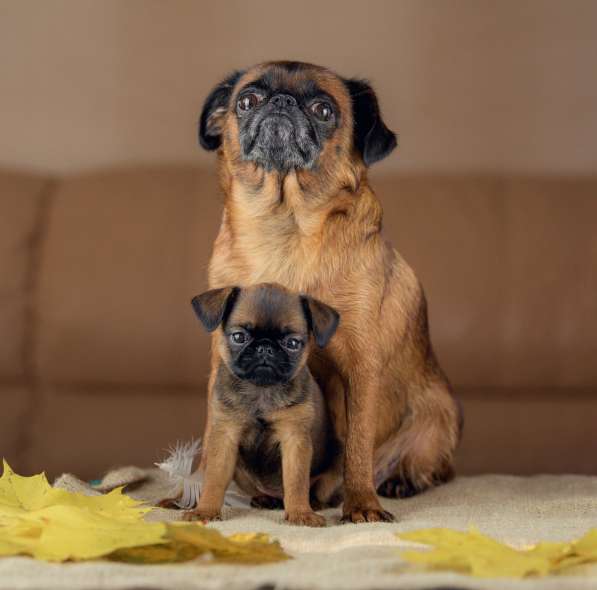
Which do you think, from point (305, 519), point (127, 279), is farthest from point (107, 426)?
point (305, 519)

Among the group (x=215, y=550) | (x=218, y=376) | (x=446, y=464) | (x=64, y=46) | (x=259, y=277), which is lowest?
(x=446, y=464)

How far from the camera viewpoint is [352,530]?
1485 millimetres

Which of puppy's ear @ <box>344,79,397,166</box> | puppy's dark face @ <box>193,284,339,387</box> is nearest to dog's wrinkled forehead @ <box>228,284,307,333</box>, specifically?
puppy's dark face @ <box>193,284,339,387</box>

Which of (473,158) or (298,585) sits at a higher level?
(473,158)

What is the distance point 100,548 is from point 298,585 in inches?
10.4

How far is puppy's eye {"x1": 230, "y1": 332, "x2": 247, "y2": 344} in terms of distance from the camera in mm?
1631

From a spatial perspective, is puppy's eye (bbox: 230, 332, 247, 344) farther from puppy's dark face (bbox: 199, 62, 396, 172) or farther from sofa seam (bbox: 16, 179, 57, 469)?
sofa seam (bbox: 16, 179, 57, 469)

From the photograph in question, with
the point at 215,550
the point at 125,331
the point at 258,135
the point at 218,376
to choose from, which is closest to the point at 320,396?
the point at 218,376

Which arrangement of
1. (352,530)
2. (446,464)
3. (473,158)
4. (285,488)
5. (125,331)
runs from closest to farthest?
(352,530) < (285,488) < (446,464) < (125,331) < (473,158)

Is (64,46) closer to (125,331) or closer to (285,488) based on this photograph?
(125,331)

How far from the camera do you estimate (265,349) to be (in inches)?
63.1

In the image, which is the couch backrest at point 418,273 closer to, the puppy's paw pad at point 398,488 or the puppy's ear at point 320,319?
the puppy's paw pad at point 398,488

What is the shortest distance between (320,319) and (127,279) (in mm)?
1195

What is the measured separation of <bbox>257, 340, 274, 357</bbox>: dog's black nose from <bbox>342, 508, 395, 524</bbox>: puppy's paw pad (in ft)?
0.98
